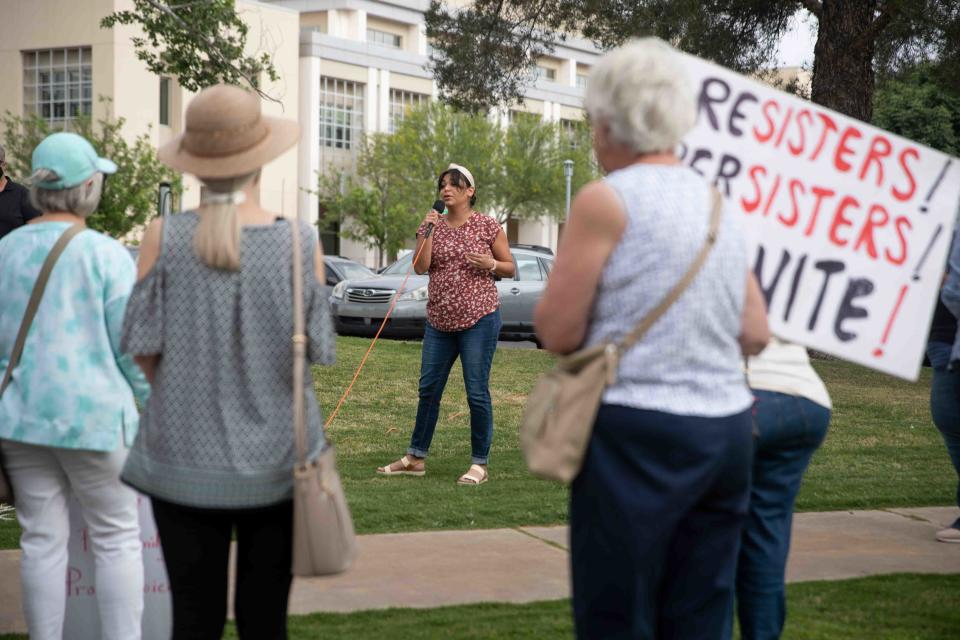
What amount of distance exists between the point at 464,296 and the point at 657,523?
4.85 meters

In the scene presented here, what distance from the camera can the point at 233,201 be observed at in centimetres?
323

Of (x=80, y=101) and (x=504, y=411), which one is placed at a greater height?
(x=80, y=101)

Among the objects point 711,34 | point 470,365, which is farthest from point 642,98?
point 711,34

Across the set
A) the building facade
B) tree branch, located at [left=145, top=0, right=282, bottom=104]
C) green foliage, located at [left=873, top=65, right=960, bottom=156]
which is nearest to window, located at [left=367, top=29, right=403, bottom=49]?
the building facade

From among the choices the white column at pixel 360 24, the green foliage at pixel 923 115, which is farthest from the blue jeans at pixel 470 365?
the white column at pixel 360 24

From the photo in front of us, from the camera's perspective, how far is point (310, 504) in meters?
3.06

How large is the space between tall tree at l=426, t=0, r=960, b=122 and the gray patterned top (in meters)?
16.2

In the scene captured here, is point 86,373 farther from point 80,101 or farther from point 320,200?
point 320,200

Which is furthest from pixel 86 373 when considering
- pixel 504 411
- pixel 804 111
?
pixel 504 411

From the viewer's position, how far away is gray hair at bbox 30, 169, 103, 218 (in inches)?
156

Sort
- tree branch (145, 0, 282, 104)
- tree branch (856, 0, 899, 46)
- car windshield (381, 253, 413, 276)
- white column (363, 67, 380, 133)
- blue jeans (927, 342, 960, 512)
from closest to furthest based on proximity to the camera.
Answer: blue jeans (927, 342, 960, 512)
tree branch (145, 0, 282, 104)
tree branch (856, 0, 899, 46)
car windshield (381, 253, 413, 276)
white column (363, 67, 380, 133)

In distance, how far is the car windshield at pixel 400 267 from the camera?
21627 mm

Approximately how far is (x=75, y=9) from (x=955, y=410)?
5428 cm

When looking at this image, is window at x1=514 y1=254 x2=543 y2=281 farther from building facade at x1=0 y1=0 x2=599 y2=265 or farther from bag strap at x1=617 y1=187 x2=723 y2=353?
building facade at x1=0 y1=0 x2=599 y2=265
